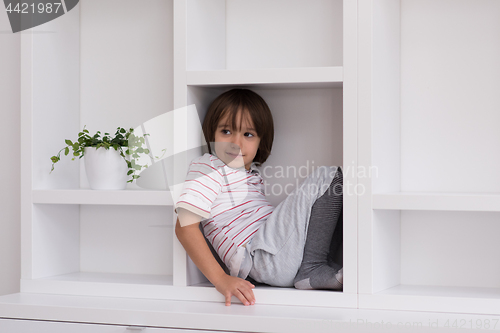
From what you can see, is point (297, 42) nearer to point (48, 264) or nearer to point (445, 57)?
point (445, 57)

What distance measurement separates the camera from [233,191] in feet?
4.24

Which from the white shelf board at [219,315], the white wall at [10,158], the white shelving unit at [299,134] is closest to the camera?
the white shelf board at [219,315]

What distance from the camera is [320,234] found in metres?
1.21

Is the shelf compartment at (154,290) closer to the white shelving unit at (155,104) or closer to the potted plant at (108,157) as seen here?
the white shelving unit at (155,104)

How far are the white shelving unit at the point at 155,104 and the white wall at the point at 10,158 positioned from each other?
0.67ft

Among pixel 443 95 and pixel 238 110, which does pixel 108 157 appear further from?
pixel 443 95

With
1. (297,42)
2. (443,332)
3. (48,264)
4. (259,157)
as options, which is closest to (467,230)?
(443,332)

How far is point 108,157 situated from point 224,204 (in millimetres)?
330

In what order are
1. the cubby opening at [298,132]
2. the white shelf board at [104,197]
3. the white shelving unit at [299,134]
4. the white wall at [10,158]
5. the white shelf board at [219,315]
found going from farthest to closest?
the white wall at [10,158] < the cubby opening at [298,132] < the white shelf board at [104,197] < the white shelving unit at [299,134] < the white shelf board at [219,315]

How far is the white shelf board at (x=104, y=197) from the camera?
1230 mm

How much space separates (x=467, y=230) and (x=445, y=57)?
1.51 ft

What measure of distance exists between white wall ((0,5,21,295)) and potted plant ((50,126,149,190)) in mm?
295

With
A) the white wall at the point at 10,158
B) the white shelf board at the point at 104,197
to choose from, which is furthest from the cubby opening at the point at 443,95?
the white wall at the point at 10,158

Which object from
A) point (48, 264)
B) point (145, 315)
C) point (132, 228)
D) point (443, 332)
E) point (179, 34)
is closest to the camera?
point (443, 332)
